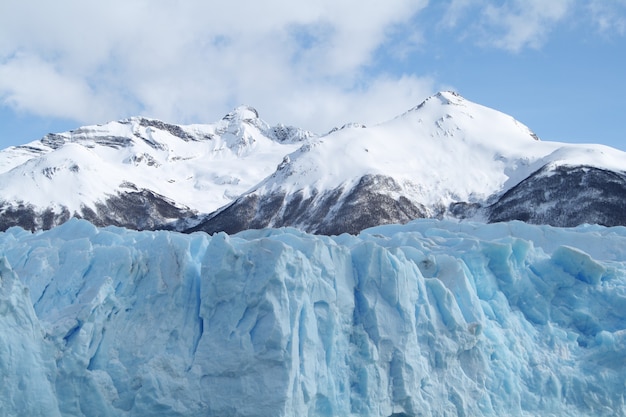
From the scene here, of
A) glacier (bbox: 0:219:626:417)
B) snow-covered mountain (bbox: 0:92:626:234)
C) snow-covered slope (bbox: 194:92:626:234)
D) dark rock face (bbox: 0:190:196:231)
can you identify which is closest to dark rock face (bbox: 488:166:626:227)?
snow-covered mountain (bbox: 0:92:626:234)

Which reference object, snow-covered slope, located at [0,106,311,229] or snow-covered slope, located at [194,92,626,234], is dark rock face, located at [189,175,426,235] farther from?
snow-covered slope, located at [0,106,311,229]

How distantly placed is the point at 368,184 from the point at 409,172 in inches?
344

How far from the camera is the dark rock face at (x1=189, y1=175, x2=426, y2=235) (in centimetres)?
7750

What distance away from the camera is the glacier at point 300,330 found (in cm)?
1570

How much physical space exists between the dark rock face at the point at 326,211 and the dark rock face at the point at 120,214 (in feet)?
36.0

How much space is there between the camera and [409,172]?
91.5 metres

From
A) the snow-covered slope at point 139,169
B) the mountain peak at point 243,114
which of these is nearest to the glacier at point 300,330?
the snow-covered slope at point 139,169

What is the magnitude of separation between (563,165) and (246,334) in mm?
68434

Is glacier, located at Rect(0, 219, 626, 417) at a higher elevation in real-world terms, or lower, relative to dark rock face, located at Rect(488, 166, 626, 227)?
lower

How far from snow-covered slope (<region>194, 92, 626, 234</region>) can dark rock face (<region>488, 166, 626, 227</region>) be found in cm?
36

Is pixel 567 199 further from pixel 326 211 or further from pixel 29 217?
pixel 29 217

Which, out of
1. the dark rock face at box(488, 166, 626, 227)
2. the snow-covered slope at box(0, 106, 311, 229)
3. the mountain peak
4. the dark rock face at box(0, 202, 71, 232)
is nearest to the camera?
the dark rock face at box(488, 166, 626, 227)

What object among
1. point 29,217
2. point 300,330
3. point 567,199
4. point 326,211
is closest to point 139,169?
point 29,217

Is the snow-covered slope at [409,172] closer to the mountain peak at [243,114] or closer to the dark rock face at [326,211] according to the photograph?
the dark rock face at [326,211]
